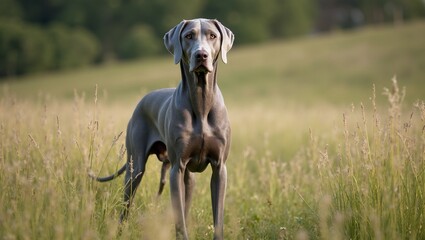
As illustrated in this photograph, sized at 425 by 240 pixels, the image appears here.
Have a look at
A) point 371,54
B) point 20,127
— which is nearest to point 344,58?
point 371,54

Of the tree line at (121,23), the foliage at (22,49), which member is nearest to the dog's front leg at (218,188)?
the foliage at (22,49)

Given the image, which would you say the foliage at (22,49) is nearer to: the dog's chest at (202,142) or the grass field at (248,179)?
the grass field at (248,179)

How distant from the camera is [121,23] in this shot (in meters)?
48.2

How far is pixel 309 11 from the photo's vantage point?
5272cm

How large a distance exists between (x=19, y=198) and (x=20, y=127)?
159cm

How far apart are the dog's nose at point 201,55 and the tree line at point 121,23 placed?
119 feet

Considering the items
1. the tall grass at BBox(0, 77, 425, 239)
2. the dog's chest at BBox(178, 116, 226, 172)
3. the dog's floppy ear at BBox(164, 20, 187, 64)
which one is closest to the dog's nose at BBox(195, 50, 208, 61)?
the dog's floppy ear at BBox(164, 20, 187, 64)

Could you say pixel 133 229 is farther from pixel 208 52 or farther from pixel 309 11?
pixel 309 11

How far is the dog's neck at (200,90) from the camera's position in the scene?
4.18 m

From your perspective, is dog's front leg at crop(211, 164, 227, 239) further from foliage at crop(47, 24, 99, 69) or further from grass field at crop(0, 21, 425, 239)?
foliage at crop(47, 24, 99, 69)

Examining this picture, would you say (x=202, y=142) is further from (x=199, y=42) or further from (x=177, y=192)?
(x=199, y=42)

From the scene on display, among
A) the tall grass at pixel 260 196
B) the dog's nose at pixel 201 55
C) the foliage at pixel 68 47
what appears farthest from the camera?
the foliage at pixel 68 47

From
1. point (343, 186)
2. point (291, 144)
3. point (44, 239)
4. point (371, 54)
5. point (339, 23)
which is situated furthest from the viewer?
point (339, 23)

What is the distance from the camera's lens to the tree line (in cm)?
3925
